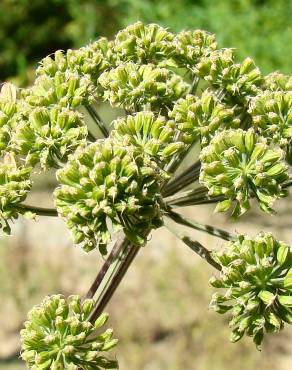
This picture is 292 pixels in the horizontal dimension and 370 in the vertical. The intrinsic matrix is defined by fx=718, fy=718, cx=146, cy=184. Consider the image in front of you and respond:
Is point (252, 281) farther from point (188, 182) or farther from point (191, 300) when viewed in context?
point (191, 300)

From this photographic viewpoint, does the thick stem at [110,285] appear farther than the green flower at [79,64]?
No

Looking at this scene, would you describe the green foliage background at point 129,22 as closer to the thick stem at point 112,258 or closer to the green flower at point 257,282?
the thick stem at point 112,258

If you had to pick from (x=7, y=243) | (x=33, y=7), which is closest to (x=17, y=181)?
(x=7, y=243)

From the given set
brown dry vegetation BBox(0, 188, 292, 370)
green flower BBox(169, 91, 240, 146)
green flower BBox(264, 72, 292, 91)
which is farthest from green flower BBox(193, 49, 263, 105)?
brown dry vegetation BBox(0, 188, 292, 370)

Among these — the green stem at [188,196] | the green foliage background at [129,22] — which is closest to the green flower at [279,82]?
the green stem at [188,196]

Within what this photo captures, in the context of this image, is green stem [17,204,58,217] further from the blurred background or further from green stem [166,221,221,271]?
the blurred background

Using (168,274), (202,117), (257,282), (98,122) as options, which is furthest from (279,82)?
(168,274)
